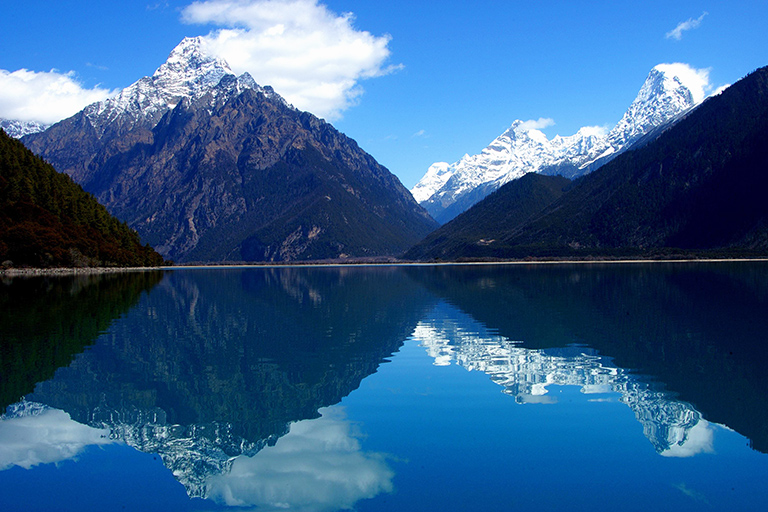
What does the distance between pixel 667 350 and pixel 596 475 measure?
17.8 meters

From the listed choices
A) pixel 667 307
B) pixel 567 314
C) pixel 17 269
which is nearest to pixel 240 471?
pixel 567 314

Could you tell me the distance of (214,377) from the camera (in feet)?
79.9

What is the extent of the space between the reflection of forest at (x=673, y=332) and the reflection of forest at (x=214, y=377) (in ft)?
31.9

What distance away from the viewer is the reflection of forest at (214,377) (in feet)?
56.9

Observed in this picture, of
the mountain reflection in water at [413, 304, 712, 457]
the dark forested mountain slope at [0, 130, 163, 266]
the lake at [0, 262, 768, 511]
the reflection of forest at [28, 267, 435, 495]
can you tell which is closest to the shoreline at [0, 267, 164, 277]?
the dark forested mountain slope at [0, 130, 163, 266]

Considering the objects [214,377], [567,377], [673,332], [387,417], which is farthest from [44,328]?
[673,332]

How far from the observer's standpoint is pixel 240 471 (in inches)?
580

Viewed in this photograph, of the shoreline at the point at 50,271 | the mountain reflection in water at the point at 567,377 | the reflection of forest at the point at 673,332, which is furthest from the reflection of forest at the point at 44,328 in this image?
the shoreline at the point at 50,271

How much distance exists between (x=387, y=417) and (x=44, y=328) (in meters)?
29.0

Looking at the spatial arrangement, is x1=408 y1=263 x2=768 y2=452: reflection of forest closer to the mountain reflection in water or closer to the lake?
the lake

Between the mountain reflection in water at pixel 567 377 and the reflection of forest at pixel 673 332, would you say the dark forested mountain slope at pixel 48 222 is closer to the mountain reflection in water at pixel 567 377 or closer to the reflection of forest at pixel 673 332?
the reflection of forest at pixel 673 332

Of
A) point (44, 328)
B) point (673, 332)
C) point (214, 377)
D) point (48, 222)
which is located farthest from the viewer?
point (48, 222)

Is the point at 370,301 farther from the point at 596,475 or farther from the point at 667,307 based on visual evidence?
the point at 596,475

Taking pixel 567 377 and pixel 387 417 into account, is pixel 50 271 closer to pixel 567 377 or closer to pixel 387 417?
pixel 387 417
